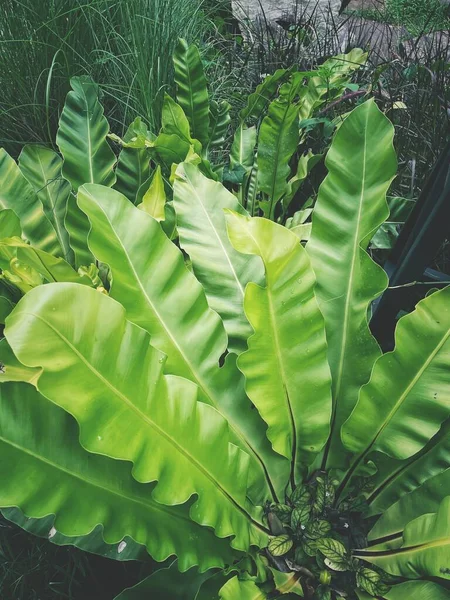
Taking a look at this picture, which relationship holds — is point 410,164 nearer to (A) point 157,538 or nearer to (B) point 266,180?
(B) point 266,180

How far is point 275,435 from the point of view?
83 centimetres

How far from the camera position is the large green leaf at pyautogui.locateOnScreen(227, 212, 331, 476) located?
0.76 m

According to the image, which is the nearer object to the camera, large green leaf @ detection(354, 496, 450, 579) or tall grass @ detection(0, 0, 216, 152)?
large green leaf @ detection(354, 496, 450, 579)

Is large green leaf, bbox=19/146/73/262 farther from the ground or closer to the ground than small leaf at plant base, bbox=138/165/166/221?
closer to the ground

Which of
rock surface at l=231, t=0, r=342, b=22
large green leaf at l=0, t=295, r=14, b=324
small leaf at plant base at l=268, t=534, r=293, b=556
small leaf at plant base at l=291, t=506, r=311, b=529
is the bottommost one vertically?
small leaf at plant base at l=268, t=534, r=293, b=556

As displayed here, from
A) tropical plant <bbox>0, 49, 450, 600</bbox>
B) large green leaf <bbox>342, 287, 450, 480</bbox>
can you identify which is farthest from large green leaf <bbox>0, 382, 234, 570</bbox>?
large green leaf <bbox>342, 287, 450, 480</bbox>

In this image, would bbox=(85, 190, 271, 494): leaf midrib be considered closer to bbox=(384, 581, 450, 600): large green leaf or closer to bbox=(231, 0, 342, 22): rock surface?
bbox=(384, 581, 450, 600): large green leaf

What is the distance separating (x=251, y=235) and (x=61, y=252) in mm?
626

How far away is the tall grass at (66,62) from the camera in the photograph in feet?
6.01

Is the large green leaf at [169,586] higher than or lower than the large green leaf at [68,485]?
lower

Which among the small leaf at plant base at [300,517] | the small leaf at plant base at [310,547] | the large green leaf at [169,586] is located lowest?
the large green leaf at [169,586]

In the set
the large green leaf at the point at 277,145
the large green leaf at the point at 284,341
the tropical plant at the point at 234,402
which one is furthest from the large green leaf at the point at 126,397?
the large green leaf at the point at 277,145

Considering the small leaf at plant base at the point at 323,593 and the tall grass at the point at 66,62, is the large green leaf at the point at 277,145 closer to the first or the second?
the tall grass at the point at 66,62

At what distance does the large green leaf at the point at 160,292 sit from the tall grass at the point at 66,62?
3.54ft
